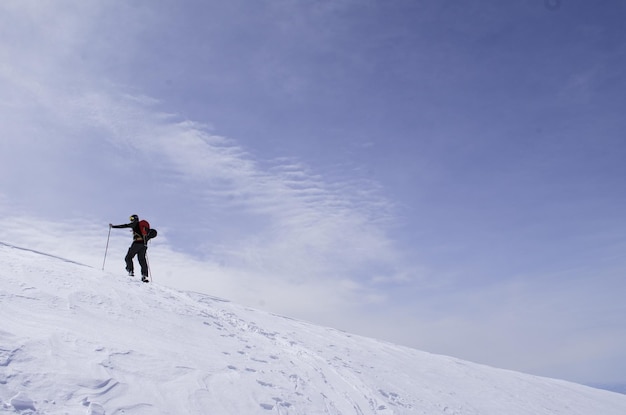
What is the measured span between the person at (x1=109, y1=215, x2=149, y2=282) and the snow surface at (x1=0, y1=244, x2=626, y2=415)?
3.84 feet

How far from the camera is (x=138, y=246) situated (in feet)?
47.5

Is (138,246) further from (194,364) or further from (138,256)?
(194,364)

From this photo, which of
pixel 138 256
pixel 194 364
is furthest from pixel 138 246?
pixel 194 364

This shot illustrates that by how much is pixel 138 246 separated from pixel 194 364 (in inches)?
316

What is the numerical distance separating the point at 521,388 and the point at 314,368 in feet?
27.7

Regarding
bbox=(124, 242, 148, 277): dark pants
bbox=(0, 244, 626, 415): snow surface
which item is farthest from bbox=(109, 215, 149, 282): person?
bbox=(0, 244, 626, 415): snow surface

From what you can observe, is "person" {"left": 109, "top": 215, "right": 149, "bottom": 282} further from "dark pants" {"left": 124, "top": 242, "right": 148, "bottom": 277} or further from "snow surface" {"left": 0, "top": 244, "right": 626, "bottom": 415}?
"snow surface" {"left": 0, "top": 244, "right": 626, "bottom": 415}

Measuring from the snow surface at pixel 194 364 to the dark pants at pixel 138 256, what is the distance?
3.27 feet

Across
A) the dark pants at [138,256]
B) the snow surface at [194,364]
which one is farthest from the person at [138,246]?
the snow surface at [194,364]

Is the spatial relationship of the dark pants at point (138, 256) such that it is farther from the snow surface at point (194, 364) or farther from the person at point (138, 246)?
the snow surface at point (194, 364)

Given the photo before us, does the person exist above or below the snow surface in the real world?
above

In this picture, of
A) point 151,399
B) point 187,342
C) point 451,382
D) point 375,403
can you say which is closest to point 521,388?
point 451,382

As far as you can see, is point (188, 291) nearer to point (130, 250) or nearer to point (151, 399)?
point (130, 250)

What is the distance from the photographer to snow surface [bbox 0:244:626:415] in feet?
19.0
